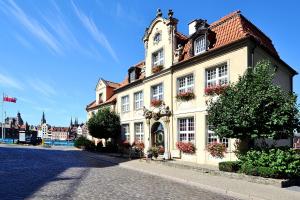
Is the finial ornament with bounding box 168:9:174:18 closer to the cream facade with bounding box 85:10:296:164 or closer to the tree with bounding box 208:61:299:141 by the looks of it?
the cream facade with bounding box 85:10:296:164

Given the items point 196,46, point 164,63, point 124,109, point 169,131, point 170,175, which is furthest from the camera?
point 124,109

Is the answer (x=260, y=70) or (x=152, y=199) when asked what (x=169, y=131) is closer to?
(x=260, y=70)

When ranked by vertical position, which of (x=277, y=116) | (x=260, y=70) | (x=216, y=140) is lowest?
(x=216, y=140)

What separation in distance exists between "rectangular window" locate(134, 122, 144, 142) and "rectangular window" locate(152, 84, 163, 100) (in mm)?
3594

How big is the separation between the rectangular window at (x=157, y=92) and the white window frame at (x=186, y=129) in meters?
3.36

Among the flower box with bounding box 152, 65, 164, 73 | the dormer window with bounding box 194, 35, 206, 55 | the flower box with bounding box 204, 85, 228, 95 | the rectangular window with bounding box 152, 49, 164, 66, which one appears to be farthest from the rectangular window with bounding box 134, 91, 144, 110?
the flower box with bounding box 204, 85, 228, 95

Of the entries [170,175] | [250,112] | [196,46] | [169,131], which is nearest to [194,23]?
[196,46]

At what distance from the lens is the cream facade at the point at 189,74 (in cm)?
1826

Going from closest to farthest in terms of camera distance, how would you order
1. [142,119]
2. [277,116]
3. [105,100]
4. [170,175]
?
[277,116], [170,175], [142,119], [105,100]

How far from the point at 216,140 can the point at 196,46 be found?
678 centimetres

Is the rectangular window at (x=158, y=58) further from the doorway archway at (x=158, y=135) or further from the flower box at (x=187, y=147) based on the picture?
the flower box at (x=187, y=147)

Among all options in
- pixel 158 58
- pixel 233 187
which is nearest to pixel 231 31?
pixel 158 58

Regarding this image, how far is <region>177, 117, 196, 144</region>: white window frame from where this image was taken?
69.1 ft

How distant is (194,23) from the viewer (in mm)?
22766
